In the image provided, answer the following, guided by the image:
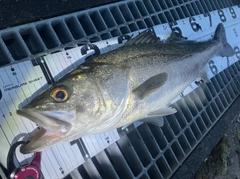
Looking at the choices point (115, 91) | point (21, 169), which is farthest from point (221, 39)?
point (21, 169)

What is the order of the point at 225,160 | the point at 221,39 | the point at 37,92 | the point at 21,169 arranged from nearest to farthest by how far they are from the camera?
the point at 21,169 → the point at 37,92 → the point at 221,39 → the point at 225,160

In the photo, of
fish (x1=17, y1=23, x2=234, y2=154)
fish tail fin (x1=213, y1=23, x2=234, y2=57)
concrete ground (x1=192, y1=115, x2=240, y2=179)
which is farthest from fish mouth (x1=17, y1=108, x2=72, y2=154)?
concrete ground (x1=192, y1=115, x2=240, y2=179)

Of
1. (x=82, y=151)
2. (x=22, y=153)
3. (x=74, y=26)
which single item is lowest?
(x=82, y=151)

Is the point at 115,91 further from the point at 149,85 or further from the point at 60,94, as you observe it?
the point at 60,94

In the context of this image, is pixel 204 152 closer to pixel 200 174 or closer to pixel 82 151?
pixel 200 174

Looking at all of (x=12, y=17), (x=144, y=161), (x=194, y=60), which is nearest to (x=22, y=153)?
(x=12, y=17)

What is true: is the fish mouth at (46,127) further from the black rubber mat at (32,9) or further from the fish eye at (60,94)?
the black rubber mat at (32,9)

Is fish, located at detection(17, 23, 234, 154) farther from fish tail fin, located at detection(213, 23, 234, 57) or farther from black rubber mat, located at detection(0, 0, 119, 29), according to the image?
black rubber mat, located at detection(0, 0, 119, 29)
